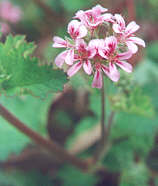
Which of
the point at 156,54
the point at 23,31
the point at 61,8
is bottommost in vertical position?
the point at 156,54

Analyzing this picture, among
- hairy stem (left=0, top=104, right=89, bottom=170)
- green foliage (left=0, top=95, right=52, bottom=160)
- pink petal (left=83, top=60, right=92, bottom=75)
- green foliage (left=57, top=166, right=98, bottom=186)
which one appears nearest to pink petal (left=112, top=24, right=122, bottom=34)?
pink petal (left=83, top=60, right=92, bottom=75)

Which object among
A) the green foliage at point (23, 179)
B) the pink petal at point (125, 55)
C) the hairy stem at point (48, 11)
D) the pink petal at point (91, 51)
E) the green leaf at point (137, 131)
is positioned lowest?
the green foliage at point (23, 179)

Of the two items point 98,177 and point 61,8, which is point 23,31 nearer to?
point 61,8

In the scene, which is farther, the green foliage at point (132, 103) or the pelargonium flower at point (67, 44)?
the green foliage at point (132, 103)

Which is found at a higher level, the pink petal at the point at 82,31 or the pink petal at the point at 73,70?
the pink petal at the point at 82,31

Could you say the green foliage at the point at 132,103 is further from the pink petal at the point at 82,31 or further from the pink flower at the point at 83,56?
the pink petal at the point at 82,31

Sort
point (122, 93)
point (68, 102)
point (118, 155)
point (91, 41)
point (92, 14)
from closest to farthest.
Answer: point (91, 41), point (92, 14), point (122, 93), point (118, 155), point (68, 102)

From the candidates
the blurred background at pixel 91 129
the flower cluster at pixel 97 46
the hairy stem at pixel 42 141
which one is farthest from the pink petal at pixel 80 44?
the hairy stem at pixel 42 141

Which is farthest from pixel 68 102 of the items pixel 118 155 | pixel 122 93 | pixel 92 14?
pixel 92 14

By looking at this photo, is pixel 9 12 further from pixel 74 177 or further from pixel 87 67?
pixel 87 67
